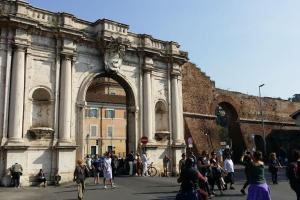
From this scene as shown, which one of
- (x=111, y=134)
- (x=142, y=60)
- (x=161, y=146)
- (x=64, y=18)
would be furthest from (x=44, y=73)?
(x=111, y=134)

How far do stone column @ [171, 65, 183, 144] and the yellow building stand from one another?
82.7 feet

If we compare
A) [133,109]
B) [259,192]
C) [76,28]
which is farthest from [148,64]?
[259,192]

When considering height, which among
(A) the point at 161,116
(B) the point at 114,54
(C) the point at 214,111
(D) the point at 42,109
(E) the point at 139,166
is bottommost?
(E) the point at 139,166

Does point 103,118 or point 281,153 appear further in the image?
point 103,118

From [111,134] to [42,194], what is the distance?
118ft

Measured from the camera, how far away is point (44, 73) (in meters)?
18.7

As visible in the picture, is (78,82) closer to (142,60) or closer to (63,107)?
(63,107)

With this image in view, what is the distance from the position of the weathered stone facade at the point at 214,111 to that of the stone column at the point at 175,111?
6.70 metres

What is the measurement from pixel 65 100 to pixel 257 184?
1285 centimetres

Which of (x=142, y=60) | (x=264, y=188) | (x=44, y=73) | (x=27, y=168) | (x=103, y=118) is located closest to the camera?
(x=264, y=188)

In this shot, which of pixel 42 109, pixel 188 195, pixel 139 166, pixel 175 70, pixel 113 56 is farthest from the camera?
pixel 175 70

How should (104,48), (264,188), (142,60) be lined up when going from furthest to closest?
(142,60)
(104,48)
(264,188)

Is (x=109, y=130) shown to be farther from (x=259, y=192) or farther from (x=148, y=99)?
(x=259, y=192)

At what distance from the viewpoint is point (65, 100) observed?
18828mm
